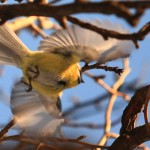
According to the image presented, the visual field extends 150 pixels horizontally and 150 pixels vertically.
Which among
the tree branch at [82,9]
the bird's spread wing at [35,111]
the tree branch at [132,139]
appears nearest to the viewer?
the tree branch at [82,9]

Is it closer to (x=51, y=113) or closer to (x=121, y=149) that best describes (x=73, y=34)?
(x=121, y=149)

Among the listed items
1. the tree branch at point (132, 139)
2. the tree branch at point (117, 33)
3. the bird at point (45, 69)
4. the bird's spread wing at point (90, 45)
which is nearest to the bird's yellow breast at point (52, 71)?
the bird at point (45, 69)

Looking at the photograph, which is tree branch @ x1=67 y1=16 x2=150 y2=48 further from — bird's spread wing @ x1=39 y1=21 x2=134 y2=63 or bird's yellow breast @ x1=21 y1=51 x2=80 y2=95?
bird's yellow breast @ x1=21 y1=51 x2=80 y2=95

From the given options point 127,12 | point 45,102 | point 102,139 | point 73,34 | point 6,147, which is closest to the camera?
point 127,12

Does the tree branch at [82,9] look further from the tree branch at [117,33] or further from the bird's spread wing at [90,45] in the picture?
the bird's spread wing at [90,45]

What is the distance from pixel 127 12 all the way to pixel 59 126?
1.89 feet

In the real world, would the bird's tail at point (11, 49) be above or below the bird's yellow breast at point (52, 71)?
above

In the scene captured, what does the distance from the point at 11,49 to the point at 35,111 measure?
0.53 ft

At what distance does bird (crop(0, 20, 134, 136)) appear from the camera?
0.74 meters

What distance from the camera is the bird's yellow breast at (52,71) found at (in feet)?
2.91

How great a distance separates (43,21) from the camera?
2.02 metres

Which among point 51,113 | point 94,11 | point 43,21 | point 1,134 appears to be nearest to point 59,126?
point 51,113

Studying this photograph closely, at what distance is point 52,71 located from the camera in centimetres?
90

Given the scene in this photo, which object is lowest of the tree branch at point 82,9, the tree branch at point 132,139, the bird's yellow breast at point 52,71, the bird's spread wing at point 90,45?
the tree branch at point 82,9
